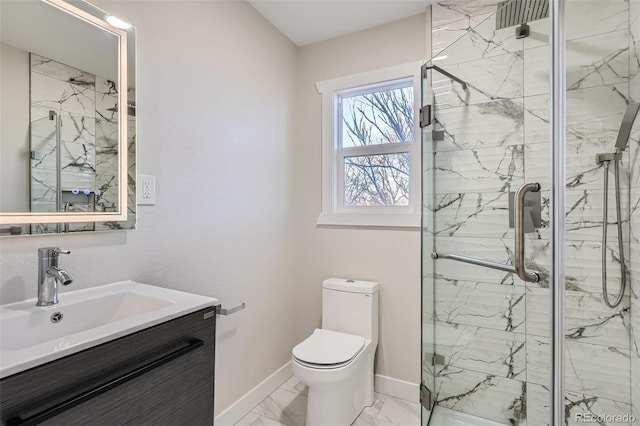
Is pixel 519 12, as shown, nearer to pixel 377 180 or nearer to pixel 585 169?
pixel 585 169

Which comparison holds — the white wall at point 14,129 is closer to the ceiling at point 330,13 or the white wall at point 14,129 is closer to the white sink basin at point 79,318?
the white sink basin at point 79,318

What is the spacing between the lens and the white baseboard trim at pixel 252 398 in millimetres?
1721

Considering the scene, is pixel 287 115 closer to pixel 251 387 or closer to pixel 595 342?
pixel 251 387

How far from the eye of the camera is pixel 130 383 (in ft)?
2.70

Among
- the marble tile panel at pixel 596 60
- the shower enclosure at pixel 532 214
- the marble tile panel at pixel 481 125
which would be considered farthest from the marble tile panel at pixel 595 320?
the marble tile panel at pixel 596 60

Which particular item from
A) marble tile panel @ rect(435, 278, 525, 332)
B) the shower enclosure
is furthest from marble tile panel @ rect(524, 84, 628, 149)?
marble tile panel @ rect(435, 278, 525, 332)

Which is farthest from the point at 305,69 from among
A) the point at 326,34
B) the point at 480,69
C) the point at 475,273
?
the point at 475,273

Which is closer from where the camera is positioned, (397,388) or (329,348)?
(329,348)

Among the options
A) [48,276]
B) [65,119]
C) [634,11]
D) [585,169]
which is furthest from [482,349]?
[65,119]

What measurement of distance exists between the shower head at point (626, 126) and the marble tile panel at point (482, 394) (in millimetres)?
1247

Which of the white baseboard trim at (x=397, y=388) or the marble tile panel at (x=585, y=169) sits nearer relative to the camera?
the marble tile panel at (x=585, y=169)

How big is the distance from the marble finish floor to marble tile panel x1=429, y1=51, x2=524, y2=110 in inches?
73.4

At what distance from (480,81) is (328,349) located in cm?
172

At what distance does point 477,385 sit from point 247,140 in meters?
1.99
